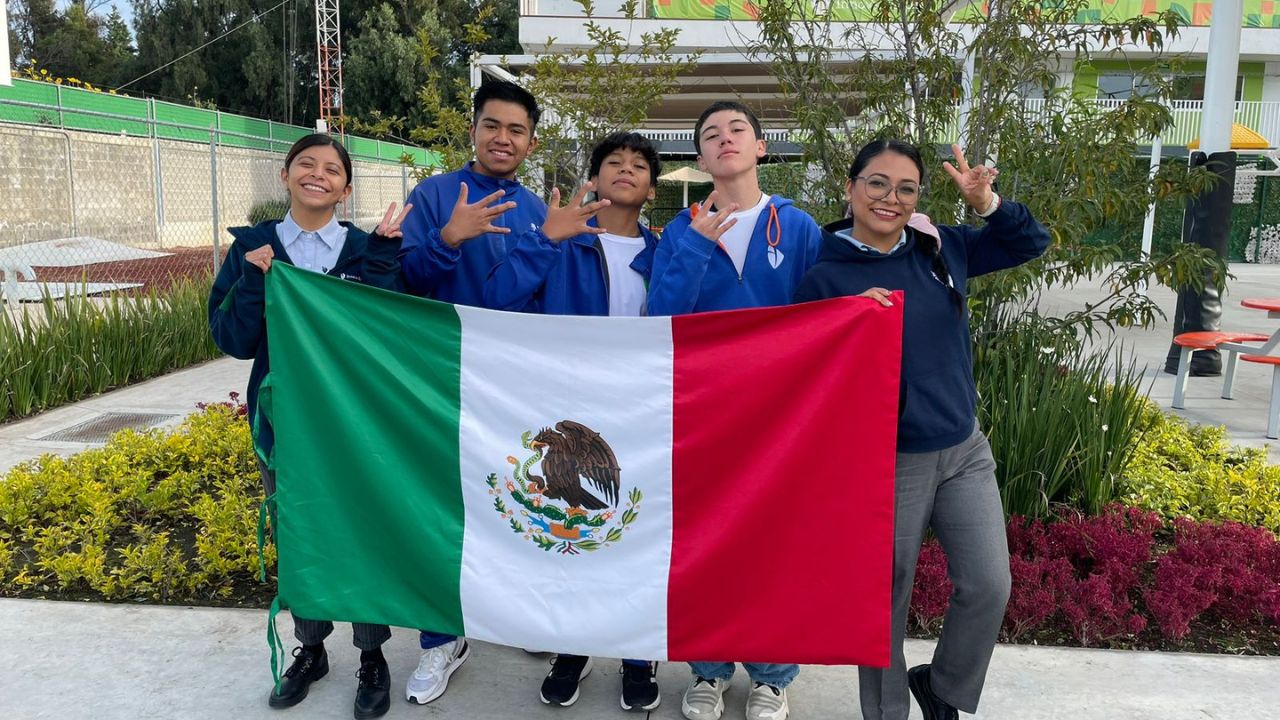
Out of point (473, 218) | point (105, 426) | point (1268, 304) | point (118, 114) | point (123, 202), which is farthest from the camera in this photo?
point (123, 202)

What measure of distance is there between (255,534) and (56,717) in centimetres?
131

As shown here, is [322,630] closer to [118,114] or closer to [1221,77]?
[1221,77]

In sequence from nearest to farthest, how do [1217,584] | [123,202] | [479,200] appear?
[479,200] < [1217,584] < [123,202]

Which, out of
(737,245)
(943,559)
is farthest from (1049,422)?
(737,245)

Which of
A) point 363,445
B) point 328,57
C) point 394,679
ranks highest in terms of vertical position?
point 328,57

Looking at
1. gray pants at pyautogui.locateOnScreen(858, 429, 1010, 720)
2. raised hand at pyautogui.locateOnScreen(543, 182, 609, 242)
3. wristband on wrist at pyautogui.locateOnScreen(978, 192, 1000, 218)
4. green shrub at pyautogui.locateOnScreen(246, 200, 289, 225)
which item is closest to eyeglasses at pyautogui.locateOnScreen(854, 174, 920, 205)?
wristband on wrist at pyautogui.locateOnScreen(978, 192, 1000, 218)

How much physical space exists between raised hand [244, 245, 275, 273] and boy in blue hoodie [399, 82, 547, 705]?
1.43ft

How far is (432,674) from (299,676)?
0.43 metres

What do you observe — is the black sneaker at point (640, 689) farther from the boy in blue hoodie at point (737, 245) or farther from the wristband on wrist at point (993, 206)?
the wristband on wrist at point (993, 206)

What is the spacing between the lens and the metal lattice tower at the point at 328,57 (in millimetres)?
38375

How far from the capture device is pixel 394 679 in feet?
11.2

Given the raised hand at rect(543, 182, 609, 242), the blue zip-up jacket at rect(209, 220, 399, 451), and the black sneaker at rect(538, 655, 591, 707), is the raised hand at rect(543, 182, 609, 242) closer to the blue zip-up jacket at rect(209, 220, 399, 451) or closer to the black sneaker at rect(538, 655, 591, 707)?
the blue zip-up jacket at rect(209, 220, 399, 451)

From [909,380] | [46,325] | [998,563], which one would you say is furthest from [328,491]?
[46,325]

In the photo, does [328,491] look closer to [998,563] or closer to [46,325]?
[998,563]
